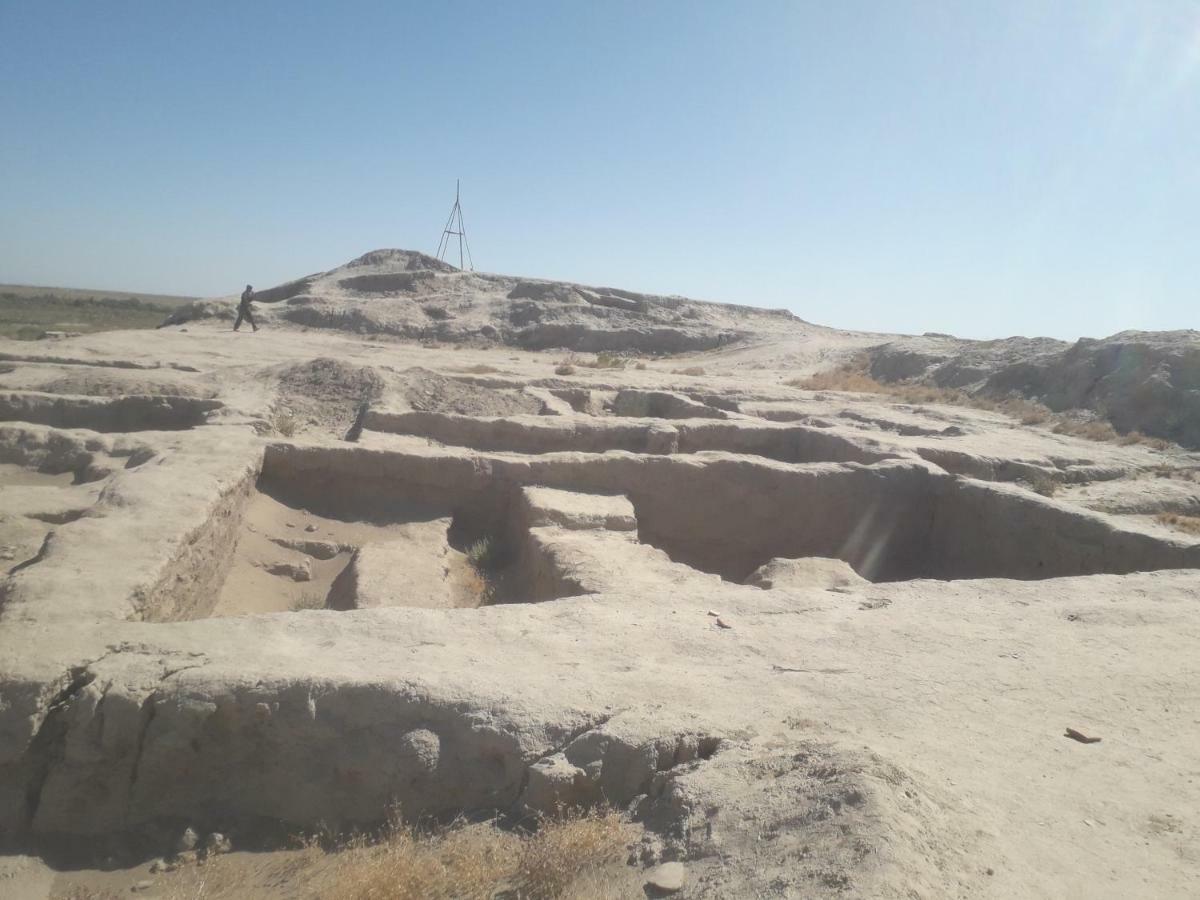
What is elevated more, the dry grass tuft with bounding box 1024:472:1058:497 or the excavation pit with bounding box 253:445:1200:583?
the dry grass tuft with bounding box 1024:472:1058:497

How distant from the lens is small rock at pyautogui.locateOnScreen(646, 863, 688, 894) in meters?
2.42

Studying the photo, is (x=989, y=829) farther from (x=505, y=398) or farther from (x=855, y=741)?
(x=505, y=398)

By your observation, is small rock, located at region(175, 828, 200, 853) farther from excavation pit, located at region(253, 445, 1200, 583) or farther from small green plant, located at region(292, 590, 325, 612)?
excavation pit, located at region(253, 445, 1200, 583)

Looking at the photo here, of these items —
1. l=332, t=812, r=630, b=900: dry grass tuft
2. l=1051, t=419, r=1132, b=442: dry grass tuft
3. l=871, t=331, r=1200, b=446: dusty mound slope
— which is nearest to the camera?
l=332, t=812, r=630, b=900: dry grass tuft

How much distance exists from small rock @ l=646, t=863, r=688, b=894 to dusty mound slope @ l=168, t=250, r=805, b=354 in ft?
71.6

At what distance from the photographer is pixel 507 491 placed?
719 cm

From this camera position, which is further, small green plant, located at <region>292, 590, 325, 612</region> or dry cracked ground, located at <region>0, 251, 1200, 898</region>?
small green plant, located at <region>292, 590, 325, 612</region>

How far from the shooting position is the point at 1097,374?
16594mm

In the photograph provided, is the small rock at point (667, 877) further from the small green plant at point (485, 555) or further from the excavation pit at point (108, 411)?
the excavation pit at point (108, 411)

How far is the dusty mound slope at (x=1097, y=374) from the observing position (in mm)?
14609

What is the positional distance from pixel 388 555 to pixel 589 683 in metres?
2.91

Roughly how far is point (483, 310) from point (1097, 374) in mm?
17227

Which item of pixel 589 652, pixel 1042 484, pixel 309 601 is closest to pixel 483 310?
pixel 1042 484

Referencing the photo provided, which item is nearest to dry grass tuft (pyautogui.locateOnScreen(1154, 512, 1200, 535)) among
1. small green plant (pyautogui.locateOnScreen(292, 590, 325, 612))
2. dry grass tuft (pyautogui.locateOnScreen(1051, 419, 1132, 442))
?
dry grass tuft (pyautogui.locateOnScreen(1051, 419, 1132, 442))
